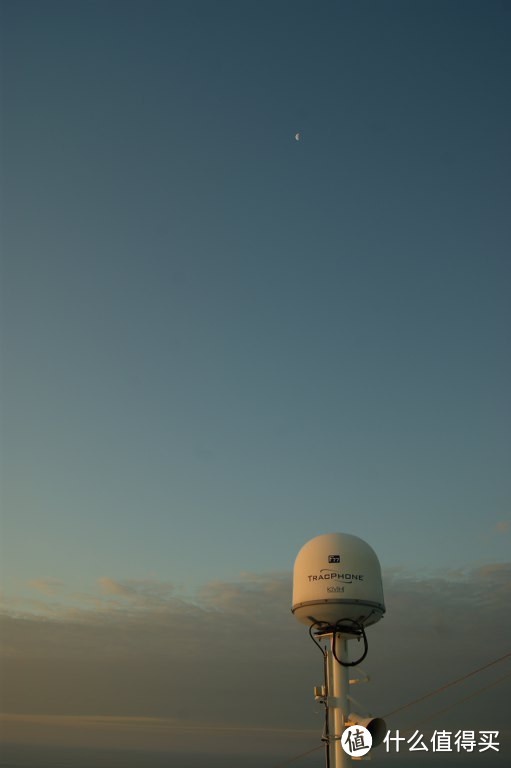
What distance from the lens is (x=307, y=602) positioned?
18.2m

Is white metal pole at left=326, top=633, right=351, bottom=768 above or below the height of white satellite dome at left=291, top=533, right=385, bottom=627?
below

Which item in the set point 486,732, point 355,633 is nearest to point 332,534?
point 355,633

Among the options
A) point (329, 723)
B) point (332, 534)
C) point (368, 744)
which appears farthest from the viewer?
point (332, 534)

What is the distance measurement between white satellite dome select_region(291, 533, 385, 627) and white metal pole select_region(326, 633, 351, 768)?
844mm

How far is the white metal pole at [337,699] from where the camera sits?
57.3 ft

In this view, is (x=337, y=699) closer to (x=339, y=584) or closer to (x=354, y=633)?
(x=354, y=633)

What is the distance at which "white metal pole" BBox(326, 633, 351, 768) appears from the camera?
17.5m

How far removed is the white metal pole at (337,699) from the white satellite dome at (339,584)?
844 millimetres

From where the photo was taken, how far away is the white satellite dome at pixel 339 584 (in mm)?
17781

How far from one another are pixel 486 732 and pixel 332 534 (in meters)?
7.93

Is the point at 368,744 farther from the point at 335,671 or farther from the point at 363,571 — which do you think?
the point at 363,571

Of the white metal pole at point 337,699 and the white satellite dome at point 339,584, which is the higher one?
the white satellite dome at point 339,584

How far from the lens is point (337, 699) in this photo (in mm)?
17859

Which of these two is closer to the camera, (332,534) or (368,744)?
(368,744)
